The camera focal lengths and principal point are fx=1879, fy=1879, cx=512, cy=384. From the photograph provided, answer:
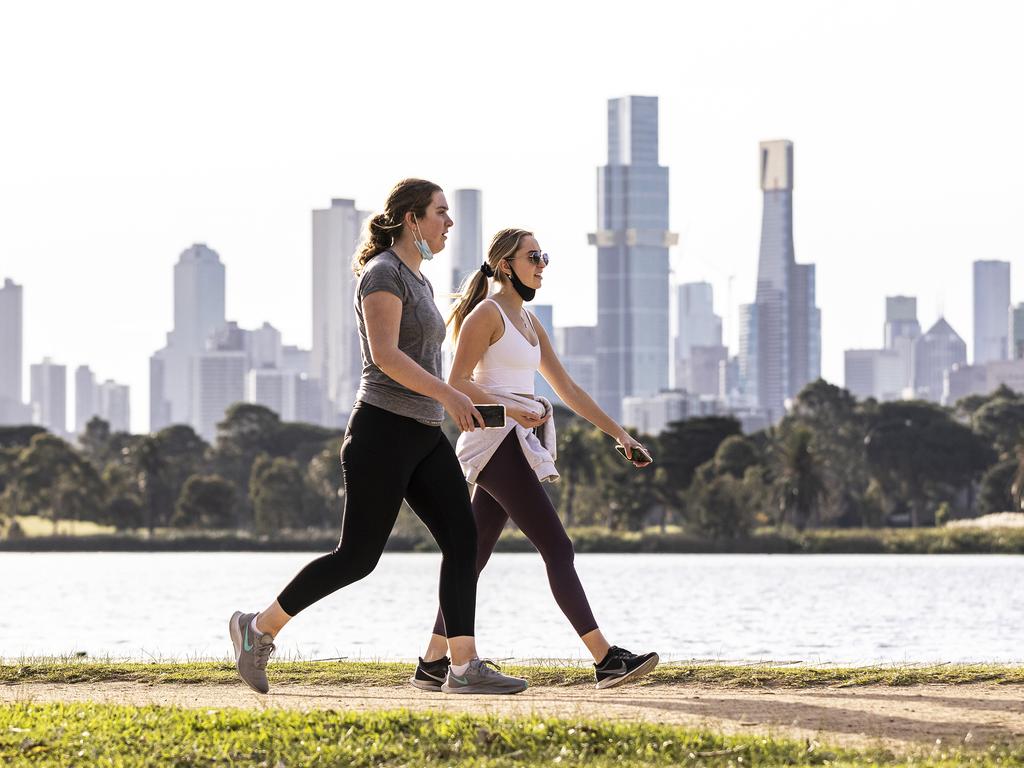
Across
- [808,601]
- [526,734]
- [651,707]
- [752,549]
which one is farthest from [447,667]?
[752,549]

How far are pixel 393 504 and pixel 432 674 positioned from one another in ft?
3.47

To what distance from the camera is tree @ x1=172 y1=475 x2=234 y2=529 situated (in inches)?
3529

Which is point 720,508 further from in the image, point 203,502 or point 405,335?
point 405,335

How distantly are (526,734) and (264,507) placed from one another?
81.1m

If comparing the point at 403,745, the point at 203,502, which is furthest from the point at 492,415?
the point at 203,502

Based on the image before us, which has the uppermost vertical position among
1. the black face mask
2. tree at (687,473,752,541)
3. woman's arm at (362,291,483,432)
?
the black face mask

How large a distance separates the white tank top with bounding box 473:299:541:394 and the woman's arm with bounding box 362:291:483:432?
2.10 feet

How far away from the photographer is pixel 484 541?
8.44 metres

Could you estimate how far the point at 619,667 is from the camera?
26.5ft

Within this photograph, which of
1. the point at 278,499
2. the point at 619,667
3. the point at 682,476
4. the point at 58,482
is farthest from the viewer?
the point at 58,482

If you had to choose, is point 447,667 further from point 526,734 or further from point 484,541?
point 526,734

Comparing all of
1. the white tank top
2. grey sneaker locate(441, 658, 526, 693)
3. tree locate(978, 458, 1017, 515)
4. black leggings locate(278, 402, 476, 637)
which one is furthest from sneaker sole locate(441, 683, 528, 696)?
tree locate(978, 458, 1017, 515)

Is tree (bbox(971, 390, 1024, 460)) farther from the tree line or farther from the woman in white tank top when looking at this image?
the woman in white tank top

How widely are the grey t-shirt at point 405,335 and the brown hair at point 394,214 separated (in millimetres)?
129
